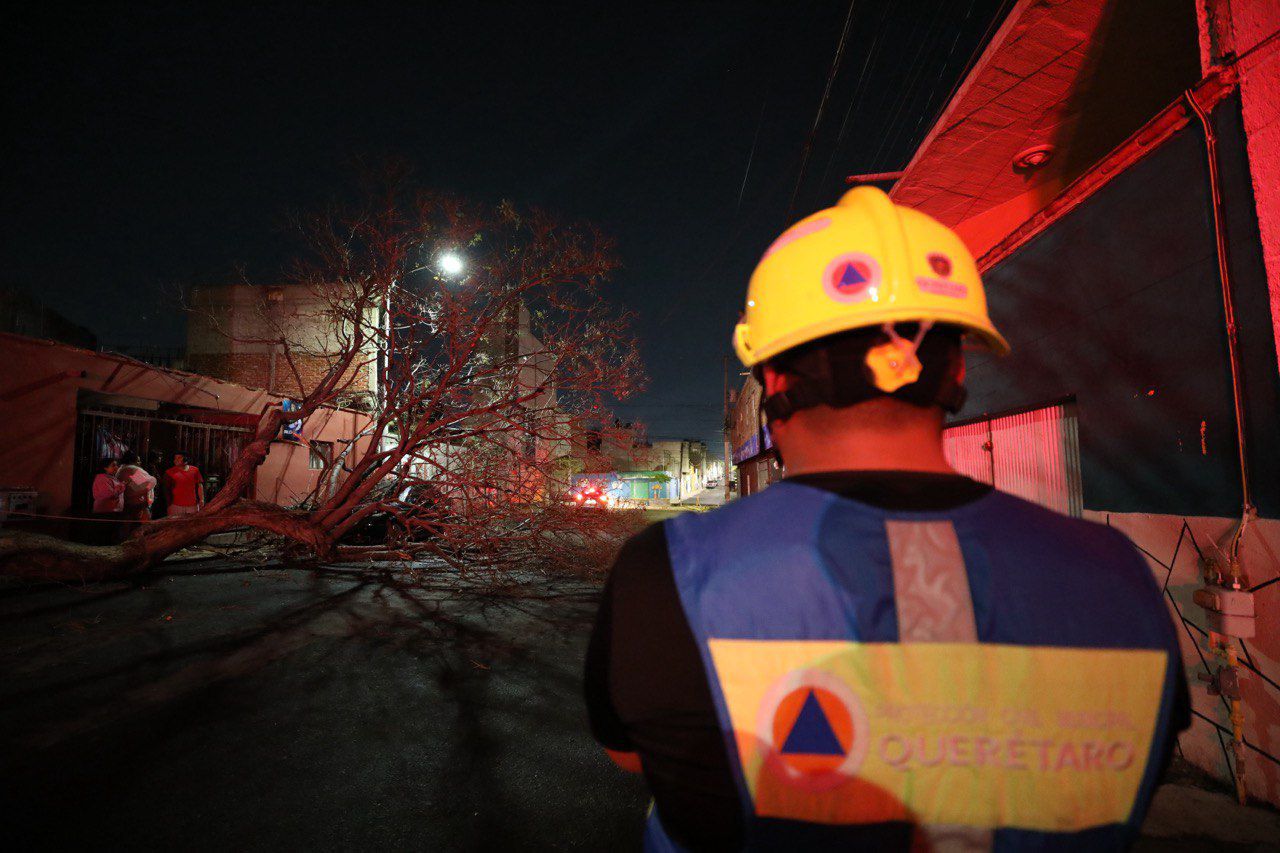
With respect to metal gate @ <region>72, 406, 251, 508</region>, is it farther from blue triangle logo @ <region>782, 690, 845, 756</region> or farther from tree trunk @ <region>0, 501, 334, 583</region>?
blue triangle logo @ <region>782, 690, 845, 756</region>

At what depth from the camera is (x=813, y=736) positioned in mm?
846

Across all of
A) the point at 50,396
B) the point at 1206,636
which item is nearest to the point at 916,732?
the point at 1206,636

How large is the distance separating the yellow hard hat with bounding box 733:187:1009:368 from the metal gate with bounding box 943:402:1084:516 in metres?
3.67

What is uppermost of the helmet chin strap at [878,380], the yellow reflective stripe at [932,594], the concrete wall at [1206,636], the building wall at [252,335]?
the building wall at [252,335]

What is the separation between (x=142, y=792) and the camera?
116 inches

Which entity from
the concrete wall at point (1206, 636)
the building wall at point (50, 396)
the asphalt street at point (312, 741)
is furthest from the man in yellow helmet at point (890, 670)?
the building wall at point (50, 396)

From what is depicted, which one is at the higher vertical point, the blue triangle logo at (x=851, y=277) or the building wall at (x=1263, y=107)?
the building wall at (x=1263, y=107)

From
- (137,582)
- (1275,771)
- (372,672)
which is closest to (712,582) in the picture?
(1275,771)

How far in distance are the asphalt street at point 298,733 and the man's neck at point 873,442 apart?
105 inches

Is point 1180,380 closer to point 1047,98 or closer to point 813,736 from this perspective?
point 1047,98

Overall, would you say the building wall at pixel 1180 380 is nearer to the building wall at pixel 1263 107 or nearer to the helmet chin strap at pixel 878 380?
the building wall at pixel 1263 107

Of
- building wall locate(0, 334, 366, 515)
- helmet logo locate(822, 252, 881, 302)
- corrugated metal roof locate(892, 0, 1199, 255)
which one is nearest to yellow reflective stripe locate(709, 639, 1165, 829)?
helmet logo locate(822, 252, 881, 302)

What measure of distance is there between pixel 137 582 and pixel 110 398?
5.74 meters

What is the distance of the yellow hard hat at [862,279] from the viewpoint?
3.70ft
